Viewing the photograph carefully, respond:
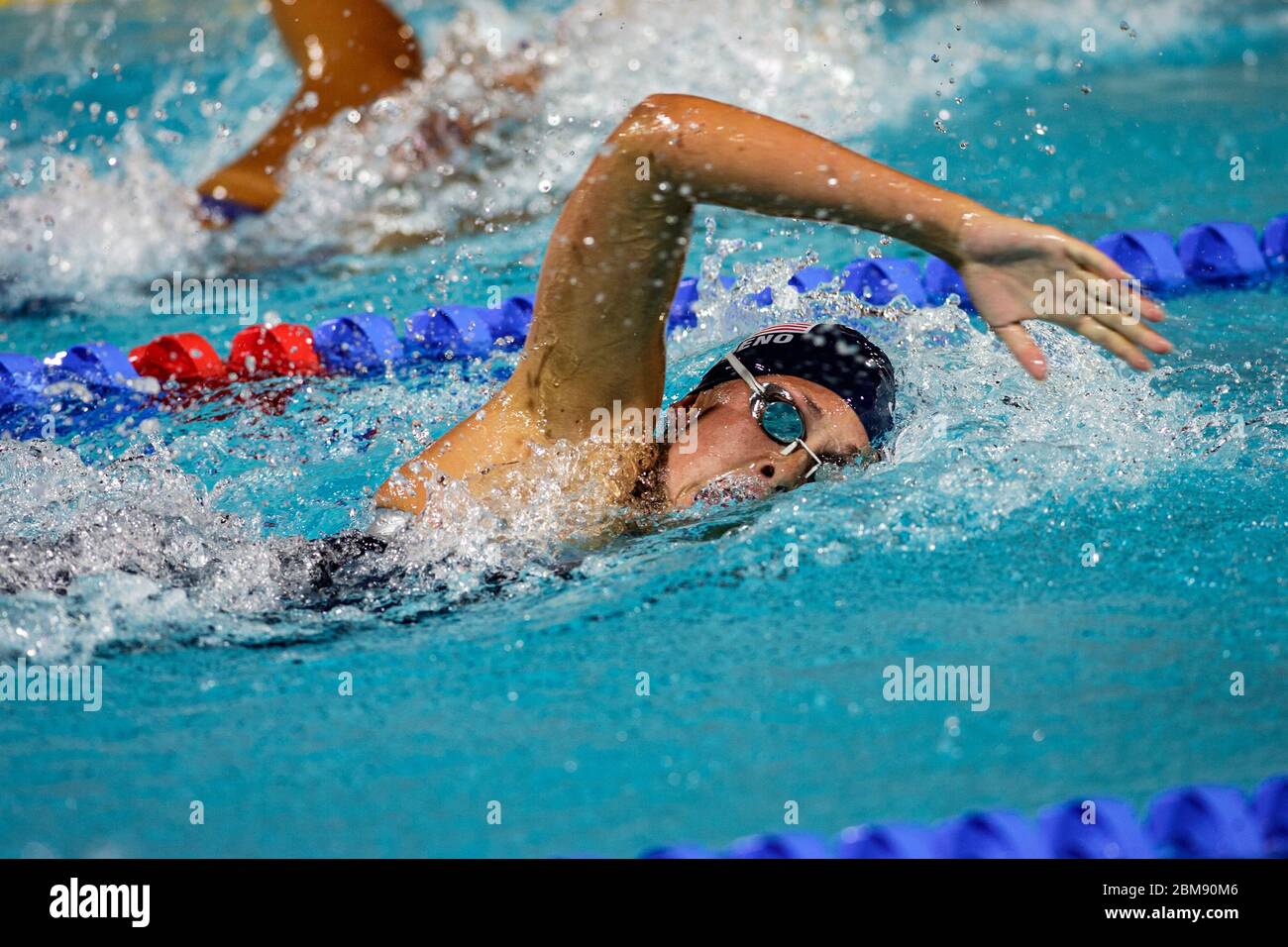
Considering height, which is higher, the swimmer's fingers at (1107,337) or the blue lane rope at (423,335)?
the blue lane rope at (423,335)

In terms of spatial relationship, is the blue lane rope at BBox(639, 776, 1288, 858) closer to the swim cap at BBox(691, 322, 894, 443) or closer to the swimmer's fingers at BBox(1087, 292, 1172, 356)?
A: the swimmer's fingers at BBox(1087, 292, 1172, 356)

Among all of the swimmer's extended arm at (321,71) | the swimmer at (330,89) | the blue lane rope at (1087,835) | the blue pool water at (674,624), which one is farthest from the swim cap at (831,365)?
the swimmer's extended arm at (321,71)

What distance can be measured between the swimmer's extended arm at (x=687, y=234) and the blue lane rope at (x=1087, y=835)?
1.78 ft

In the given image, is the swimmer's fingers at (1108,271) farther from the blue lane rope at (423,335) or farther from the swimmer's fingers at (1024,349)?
the blue lane rope at (423,335)

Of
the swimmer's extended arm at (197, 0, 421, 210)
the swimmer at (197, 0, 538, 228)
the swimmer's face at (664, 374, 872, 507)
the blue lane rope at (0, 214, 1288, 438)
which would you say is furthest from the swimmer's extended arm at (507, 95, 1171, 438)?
the swimmer's extended arm at (197, 0, 421, 210)

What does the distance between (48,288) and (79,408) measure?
999 millimetres

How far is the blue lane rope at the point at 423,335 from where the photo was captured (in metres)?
3.41

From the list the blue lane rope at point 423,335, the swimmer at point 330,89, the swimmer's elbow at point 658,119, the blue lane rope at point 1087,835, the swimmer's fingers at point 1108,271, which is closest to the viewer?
the blue lane rope at point 1087,835

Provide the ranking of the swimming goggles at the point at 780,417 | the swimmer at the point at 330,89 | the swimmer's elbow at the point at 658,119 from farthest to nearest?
1. the swimmer at the point at 330,89
2. the swimming goggles at the point at 780,417
3. the swimmer's elbow at the point at 658,119

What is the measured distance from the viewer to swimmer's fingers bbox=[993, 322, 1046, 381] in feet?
5.55

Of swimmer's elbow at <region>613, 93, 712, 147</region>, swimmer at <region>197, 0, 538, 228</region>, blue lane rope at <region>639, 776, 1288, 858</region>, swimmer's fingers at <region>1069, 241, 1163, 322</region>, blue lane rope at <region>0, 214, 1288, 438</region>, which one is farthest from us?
swimmer at <region>197, 0, 538, 228</region>

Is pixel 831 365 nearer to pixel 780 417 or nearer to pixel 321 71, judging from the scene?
pixel 780 417

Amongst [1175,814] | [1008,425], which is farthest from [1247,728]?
[1008,425]
